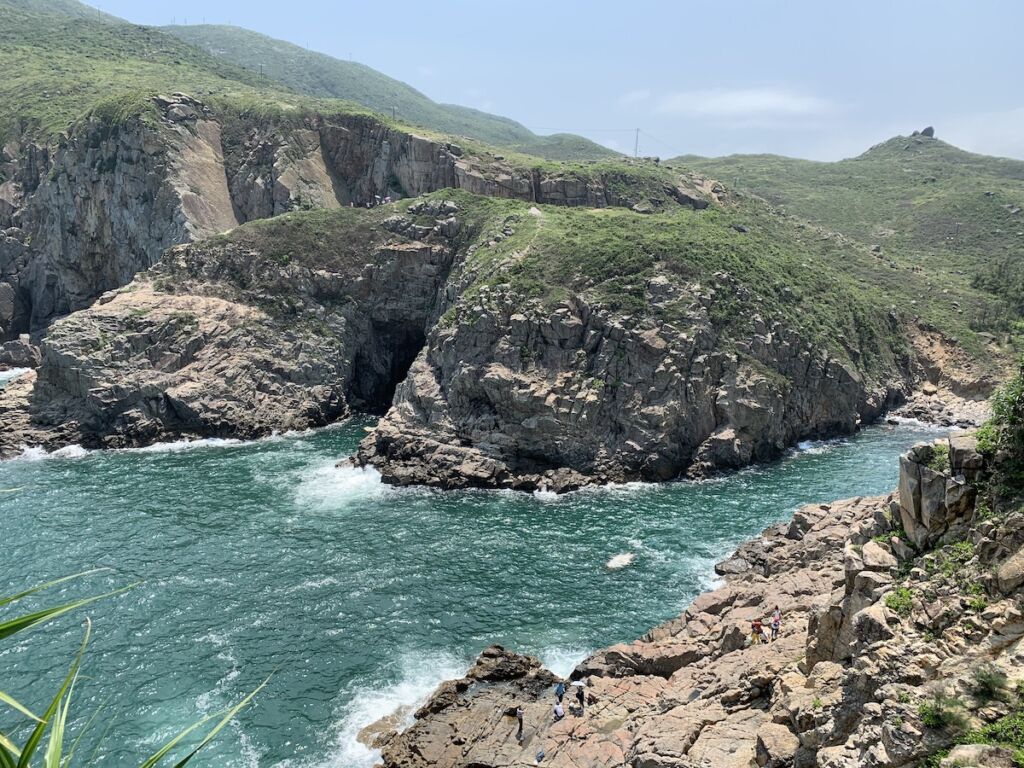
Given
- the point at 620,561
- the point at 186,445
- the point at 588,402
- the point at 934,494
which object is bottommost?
the point at 186,445

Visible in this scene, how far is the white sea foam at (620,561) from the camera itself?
145 feet

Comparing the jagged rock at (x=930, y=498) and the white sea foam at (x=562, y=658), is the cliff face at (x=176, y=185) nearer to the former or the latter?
the white sea foam at (x=562, y=658)

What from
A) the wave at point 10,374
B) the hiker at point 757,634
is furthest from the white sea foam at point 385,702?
the wave at point 10,374

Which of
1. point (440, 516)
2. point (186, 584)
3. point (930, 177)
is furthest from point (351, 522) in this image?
point (930, 177)

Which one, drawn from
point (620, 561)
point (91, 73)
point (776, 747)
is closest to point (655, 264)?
point (620, 561)

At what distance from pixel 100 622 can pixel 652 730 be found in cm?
3052

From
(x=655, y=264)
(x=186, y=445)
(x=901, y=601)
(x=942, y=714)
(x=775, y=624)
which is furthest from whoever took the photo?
(x=655, y=264)

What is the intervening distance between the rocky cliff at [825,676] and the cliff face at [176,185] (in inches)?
3158

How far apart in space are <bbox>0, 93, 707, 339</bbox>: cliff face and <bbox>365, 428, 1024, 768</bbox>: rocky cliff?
263 ft

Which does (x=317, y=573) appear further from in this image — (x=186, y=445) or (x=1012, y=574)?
(x=1012, y=574)

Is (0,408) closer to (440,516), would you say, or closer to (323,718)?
(440,516)

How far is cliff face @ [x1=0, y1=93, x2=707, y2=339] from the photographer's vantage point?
325ft

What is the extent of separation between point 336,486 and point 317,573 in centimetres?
1567

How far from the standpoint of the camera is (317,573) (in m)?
43.7
